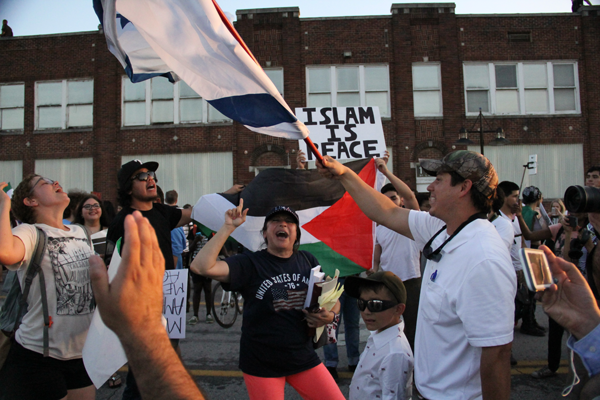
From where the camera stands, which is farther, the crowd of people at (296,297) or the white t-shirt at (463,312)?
the white t-shirt at (463,312)

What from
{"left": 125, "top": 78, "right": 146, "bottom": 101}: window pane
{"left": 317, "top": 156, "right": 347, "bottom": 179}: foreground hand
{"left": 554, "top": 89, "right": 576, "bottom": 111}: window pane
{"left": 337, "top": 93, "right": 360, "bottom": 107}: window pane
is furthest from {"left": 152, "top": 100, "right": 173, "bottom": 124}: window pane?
{"left": 317, "top": 156, "right": 347, "bottom": 179}: foreground hand

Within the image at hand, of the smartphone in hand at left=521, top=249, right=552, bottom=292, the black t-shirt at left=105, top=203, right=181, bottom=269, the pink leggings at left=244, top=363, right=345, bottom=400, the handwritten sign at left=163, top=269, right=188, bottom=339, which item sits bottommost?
the pink leggings at left=244, top=363, right=345, bottom=400

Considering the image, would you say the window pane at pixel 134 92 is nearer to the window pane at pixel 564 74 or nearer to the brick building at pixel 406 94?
the brick building at pixel 406 94

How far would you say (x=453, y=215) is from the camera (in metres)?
2.22

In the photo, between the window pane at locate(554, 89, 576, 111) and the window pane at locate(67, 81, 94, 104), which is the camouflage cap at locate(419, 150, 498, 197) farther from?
the window pane at locate(67, 81, 94, 104)

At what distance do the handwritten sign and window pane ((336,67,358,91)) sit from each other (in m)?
16.5

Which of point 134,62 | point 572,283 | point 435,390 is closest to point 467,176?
point 572,283

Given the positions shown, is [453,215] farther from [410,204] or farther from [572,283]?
[410,204]

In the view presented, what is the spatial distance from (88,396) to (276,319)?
1361 mm

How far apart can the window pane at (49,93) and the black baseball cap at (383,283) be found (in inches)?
820

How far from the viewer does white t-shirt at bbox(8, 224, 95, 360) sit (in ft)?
9.05

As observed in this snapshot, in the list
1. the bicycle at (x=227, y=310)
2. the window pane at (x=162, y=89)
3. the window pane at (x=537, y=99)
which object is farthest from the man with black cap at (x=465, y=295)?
the window pane at (x=537, y=99)

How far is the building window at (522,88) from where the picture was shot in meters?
19.0

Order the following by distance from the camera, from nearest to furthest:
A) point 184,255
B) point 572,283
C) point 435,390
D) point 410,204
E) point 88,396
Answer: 1. point 572,283
2. point 435,390
3. point 88,396
4. point 410,204
5. point 184,255
